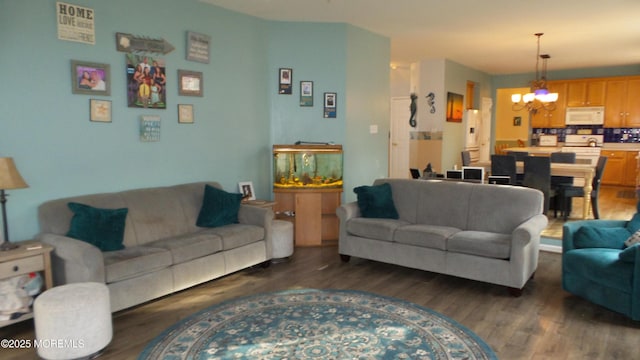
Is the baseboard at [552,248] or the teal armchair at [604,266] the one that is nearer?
the teal armchair at [604,266]

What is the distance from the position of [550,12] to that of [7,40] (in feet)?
18.6

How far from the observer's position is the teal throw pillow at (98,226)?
360cm

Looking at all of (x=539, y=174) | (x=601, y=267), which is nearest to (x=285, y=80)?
(x=539, y=174)

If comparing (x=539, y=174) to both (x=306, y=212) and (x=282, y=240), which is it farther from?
(x=282, y=240)

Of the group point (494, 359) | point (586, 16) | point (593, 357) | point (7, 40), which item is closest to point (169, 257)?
point (7, 40)

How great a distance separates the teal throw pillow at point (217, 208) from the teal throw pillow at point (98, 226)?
3.18 feet

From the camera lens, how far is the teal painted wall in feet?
11.9

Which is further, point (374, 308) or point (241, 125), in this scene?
point (241, 125)

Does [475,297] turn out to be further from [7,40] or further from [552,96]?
[552,96]

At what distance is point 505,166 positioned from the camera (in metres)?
6.73

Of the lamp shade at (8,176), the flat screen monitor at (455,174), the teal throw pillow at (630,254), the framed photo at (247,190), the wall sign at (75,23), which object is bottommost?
the teal throw pillow at (630,254)

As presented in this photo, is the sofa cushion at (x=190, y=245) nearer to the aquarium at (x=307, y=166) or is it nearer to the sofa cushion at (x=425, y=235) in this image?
the aquarium at (x=307, y=166)

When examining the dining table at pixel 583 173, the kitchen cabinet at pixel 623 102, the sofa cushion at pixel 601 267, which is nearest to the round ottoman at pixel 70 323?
the sofa cushion at pixel 601 267

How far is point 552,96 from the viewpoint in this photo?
7.99 m
